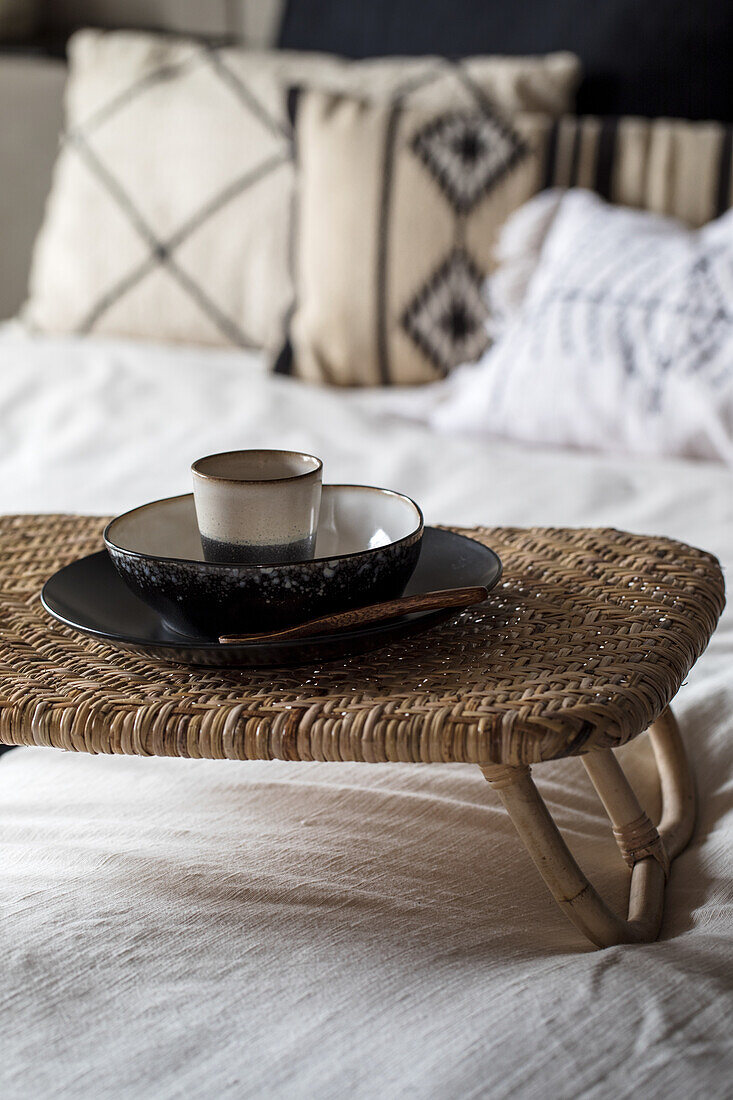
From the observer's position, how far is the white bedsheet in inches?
16.6

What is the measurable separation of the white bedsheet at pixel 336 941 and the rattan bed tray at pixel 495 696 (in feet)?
0.16

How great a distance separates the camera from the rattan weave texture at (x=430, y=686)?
1.50 feet

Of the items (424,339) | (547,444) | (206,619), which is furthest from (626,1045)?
(424,339)

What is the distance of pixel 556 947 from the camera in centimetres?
53

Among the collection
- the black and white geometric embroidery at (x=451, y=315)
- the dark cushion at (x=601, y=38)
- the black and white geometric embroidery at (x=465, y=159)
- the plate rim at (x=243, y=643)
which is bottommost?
the black and white geometric embroidery at (x=451, y=315)

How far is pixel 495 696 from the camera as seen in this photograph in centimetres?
48

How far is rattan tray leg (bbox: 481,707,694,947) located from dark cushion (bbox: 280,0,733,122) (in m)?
1.19

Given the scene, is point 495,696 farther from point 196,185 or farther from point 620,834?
point 196,185

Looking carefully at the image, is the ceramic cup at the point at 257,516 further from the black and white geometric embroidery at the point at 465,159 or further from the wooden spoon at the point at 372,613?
the black and white geometric embroidery at the point at 465,159

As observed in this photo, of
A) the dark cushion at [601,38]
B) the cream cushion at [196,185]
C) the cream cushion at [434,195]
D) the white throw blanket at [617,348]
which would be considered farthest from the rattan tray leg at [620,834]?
the dark cushion at [601,38]

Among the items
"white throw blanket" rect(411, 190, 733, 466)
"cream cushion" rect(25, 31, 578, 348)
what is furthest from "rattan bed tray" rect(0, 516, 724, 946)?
"cream cushion" rect(25, 31, 578, 348)

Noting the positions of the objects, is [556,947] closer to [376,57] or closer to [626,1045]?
[626,1045]

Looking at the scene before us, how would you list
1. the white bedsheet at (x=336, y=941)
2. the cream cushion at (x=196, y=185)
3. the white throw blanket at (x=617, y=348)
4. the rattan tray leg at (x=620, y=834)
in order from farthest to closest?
the cream cushion at (x=196, y=185) < the white throw blanket at (x=617, y=348) < the rattan tray leg at (x=620, y=834) < the white bedsheet at (x=336, y=941)

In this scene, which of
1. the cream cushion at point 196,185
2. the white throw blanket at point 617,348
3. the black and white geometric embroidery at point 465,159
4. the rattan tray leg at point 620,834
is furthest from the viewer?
the cream cushion at point 196,185
